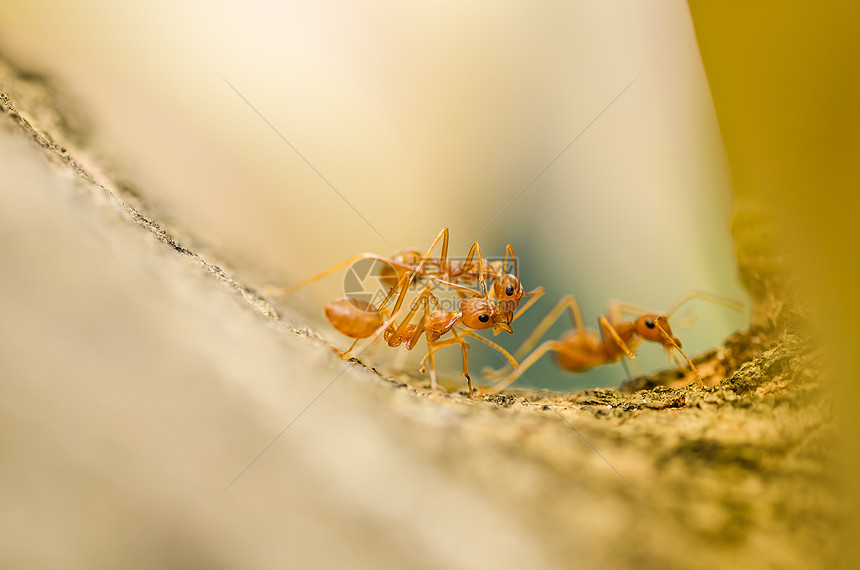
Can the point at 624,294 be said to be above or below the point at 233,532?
above

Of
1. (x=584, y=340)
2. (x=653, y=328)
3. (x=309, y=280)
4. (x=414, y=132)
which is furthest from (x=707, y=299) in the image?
(x=309, y=280)

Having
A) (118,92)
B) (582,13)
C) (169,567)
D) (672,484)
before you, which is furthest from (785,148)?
(582,13)

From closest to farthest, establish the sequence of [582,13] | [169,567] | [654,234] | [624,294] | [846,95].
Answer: [846,95] → [169,567] → [582,13] → [654,234] → [624,294]

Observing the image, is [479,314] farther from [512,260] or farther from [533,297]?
[533,297]

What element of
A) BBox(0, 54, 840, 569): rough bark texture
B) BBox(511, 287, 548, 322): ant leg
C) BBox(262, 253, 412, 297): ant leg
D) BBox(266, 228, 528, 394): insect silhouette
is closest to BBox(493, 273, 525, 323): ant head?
BBox(266, 228, 528, 394): insect silhouette

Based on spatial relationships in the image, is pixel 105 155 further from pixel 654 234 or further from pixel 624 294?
pixel 624 294

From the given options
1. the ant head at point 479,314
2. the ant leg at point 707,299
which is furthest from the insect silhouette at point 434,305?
the ant leg at point 707,299
